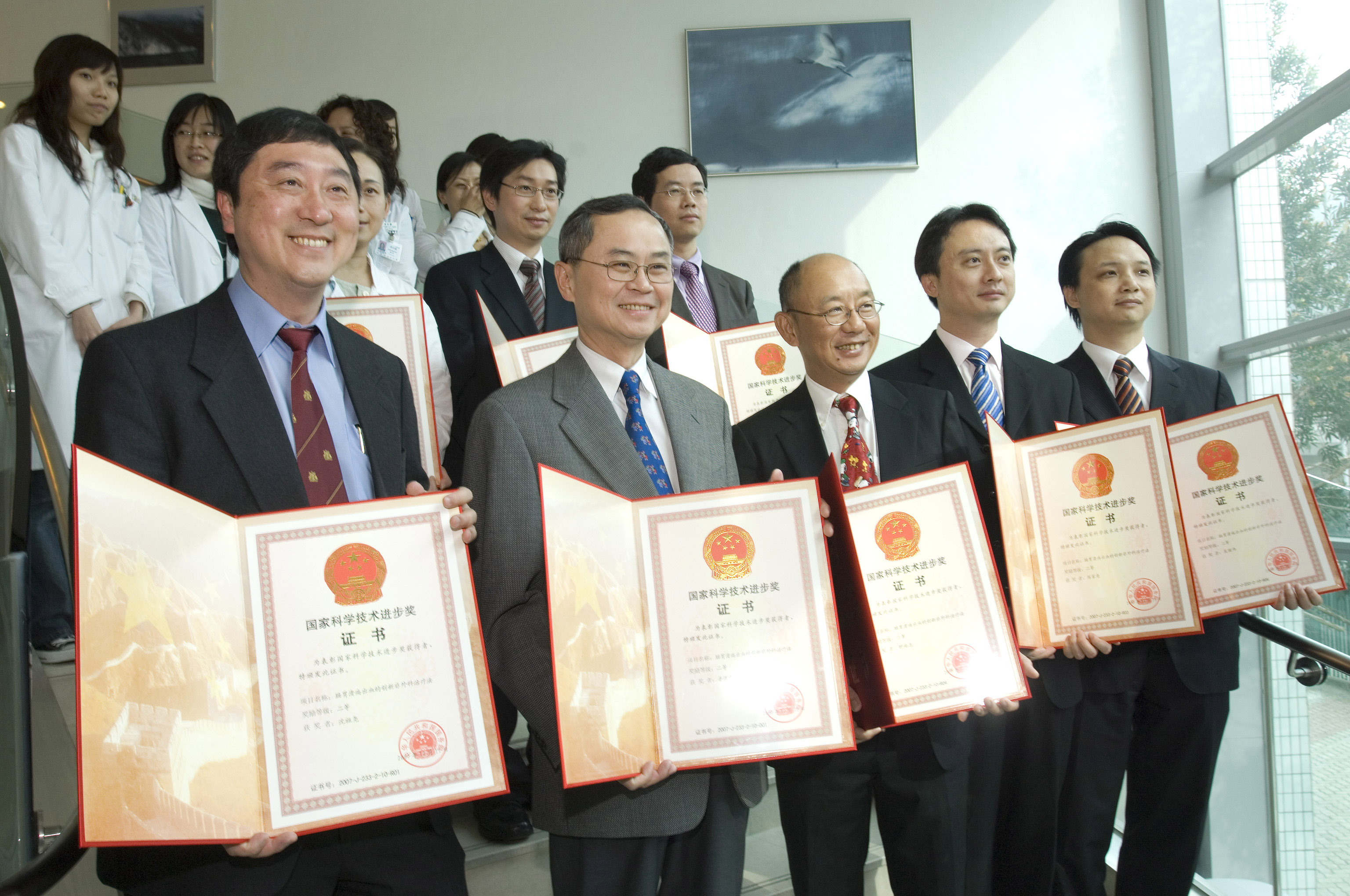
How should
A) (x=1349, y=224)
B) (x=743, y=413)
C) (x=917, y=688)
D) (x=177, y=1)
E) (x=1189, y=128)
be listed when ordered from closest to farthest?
(x=917, y=688), (x=743, y=413), (x=1349, y=224), (x=1189, y=128), (x=177, y=1)

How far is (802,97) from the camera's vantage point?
6648mm

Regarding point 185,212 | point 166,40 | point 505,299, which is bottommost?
point 505,299

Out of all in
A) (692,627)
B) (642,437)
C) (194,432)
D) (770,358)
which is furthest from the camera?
(770,358)

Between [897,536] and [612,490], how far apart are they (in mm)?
558

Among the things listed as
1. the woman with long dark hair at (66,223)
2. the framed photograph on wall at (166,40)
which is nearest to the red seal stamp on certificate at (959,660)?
the woman with long dark hair at (66,223)

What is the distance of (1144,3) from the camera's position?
6617 millimetres

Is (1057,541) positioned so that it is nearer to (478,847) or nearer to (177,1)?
(478,847)

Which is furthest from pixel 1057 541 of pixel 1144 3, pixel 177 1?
pixel 177 1

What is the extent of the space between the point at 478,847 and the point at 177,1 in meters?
6.89

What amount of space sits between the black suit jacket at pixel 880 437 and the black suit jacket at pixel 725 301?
40.4 inches

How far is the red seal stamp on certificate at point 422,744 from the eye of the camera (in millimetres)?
1307

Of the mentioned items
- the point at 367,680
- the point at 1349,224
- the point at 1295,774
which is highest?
the point at 1349,224

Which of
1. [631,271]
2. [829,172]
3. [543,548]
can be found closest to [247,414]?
[543,548]

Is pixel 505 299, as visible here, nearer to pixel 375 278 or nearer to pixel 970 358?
pixel 375 278
